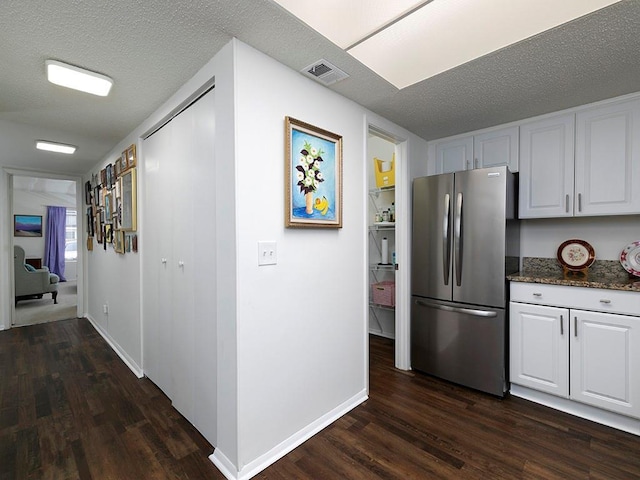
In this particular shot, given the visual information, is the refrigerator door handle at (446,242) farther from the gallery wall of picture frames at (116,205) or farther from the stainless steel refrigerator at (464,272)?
the gallery wall of picture frames at (116,205)

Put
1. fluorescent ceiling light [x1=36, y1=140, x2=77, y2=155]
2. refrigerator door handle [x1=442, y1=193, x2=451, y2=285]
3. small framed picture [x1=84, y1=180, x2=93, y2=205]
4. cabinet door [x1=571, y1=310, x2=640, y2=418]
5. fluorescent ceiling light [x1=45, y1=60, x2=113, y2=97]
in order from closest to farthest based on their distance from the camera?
fluorescent ceiling light [x1=45, y1=60, x2=113, y2=97] < cabinet door [x1=571, y1=310, x2=640, y2=418] < refrigerator door handle [x1=442, y1=193, x2=451, y2=285] < fluorescent ceiling light [x1=36, y1=140, x2=77, y2=155] < small framed picture [x1=84, y1=180, x2=93, y2=205]

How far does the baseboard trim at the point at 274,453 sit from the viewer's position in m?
1.62

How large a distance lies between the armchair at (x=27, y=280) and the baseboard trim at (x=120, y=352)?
8.49 ft

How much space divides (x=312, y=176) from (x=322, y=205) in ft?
0.66

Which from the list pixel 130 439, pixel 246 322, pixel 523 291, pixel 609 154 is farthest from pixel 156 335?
pixel 609 154

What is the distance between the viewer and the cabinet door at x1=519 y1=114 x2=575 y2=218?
2410 mm

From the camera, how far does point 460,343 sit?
2.58 m

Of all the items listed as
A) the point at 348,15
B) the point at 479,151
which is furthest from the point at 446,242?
the point at 348,15

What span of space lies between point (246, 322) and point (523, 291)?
214 cm

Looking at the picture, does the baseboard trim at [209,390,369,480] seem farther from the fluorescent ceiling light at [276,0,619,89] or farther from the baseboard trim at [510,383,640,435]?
the fluorescent ceiling light at [276,0,619,89]

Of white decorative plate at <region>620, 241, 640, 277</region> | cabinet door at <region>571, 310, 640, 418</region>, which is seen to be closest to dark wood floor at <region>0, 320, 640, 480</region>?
cabinet door at <region>571, 310, 640, 418</region>

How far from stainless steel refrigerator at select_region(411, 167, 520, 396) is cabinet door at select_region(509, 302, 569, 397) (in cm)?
8

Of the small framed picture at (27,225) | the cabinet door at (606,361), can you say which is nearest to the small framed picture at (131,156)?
the cabinet door at (606,361)

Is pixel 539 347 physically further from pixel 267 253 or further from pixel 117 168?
pixel 117 168
